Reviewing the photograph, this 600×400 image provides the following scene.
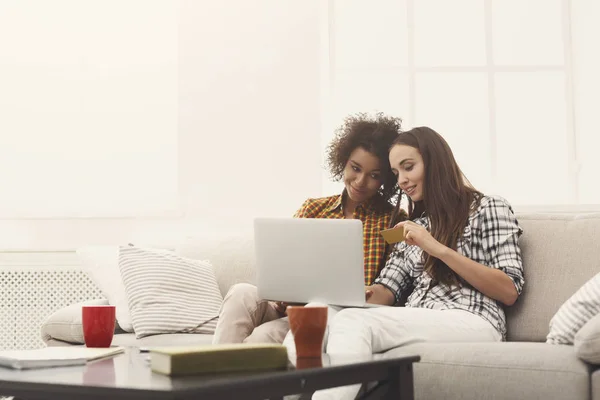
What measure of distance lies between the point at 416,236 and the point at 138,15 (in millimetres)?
2043

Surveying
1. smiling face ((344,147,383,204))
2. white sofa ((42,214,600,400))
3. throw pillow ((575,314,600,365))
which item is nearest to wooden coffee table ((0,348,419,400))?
white sofa ((42,214,600,400))

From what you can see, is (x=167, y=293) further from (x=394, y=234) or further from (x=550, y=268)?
(x=550, y=268)

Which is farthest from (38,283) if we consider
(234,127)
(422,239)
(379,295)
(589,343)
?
(589,343)

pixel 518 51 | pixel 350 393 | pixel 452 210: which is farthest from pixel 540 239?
pixel 518 51

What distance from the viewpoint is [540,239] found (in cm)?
244

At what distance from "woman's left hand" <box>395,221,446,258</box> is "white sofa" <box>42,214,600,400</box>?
1.04 feet

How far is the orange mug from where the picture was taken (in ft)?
4.70

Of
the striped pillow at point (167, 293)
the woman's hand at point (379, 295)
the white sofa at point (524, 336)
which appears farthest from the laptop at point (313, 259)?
the striped pillow at point (167, 293)

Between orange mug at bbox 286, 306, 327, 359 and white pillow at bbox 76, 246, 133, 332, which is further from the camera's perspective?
white pillow at bbox 76, 246, 133, 332

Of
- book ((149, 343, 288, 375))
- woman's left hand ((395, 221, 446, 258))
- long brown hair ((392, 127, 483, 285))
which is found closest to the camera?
book ((149, 343, 288, 375))

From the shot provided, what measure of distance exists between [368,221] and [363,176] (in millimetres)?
158

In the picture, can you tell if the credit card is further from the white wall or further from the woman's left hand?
the white wall

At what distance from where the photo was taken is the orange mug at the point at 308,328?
143cm

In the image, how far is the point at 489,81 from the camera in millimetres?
3695
